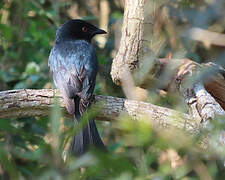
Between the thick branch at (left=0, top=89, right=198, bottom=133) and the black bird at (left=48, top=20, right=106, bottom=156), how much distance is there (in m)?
0.25

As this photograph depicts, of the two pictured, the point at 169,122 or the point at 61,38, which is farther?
the point at 61,38

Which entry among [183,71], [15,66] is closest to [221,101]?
[183,71]

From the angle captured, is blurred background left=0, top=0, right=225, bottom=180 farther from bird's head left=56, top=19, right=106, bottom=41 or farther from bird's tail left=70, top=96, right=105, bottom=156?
bird's tail left=70, top=96, right=105, bottom=156

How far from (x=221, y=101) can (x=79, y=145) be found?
204 centimetres

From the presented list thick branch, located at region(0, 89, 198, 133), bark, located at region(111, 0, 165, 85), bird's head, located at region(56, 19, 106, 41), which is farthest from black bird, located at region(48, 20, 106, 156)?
bark, located at region(111, 0, 165, 85)

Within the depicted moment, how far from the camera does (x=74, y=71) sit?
204 inches

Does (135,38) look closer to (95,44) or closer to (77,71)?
(77,71)

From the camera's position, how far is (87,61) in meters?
5.34

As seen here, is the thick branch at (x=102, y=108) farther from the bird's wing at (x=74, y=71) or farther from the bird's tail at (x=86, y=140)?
the bird's wing at (x=74, y=71)

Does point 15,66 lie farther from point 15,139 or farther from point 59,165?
point 59,165

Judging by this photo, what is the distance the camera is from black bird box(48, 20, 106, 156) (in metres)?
4.50

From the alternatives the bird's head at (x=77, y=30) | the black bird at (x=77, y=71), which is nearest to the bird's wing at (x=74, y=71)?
the black bird at (x=77, y=71)

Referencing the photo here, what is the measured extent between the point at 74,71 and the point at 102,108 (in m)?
0.91

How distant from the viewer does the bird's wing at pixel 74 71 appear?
190 inches
